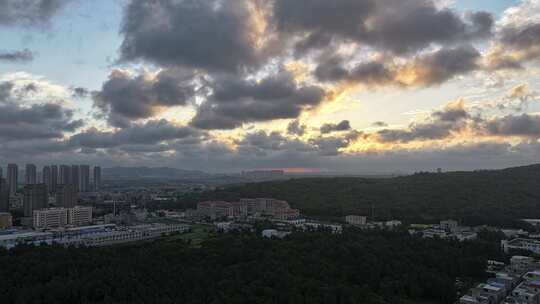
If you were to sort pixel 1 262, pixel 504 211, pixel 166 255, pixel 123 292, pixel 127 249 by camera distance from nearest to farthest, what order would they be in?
pixel 123 292, pixel 1 262, pixel 166 255, pixel 127 249, pixel 504 211

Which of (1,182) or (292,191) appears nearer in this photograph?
(1,182)

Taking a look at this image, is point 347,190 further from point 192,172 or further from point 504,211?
point 192,172

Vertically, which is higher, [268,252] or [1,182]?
[1,182]

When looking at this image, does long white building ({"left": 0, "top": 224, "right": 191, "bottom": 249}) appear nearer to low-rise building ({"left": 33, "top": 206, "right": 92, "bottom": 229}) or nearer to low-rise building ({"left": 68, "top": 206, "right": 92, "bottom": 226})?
low-rise building ({"left": 33, "top": 206, "right": 92, "bottom": 229})

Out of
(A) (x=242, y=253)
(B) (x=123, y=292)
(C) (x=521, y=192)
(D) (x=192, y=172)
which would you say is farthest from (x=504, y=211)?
(D) (x=192, y=172)

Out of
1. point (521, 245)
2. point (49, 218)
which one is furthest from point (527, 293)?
point (49, 218)

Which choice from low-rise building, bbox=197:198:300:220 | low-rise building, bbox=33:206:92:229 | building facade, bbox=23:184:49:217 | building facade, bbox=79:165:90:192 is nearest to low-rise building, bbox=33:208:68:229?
low-rise building, bbox=33:206:92:229
